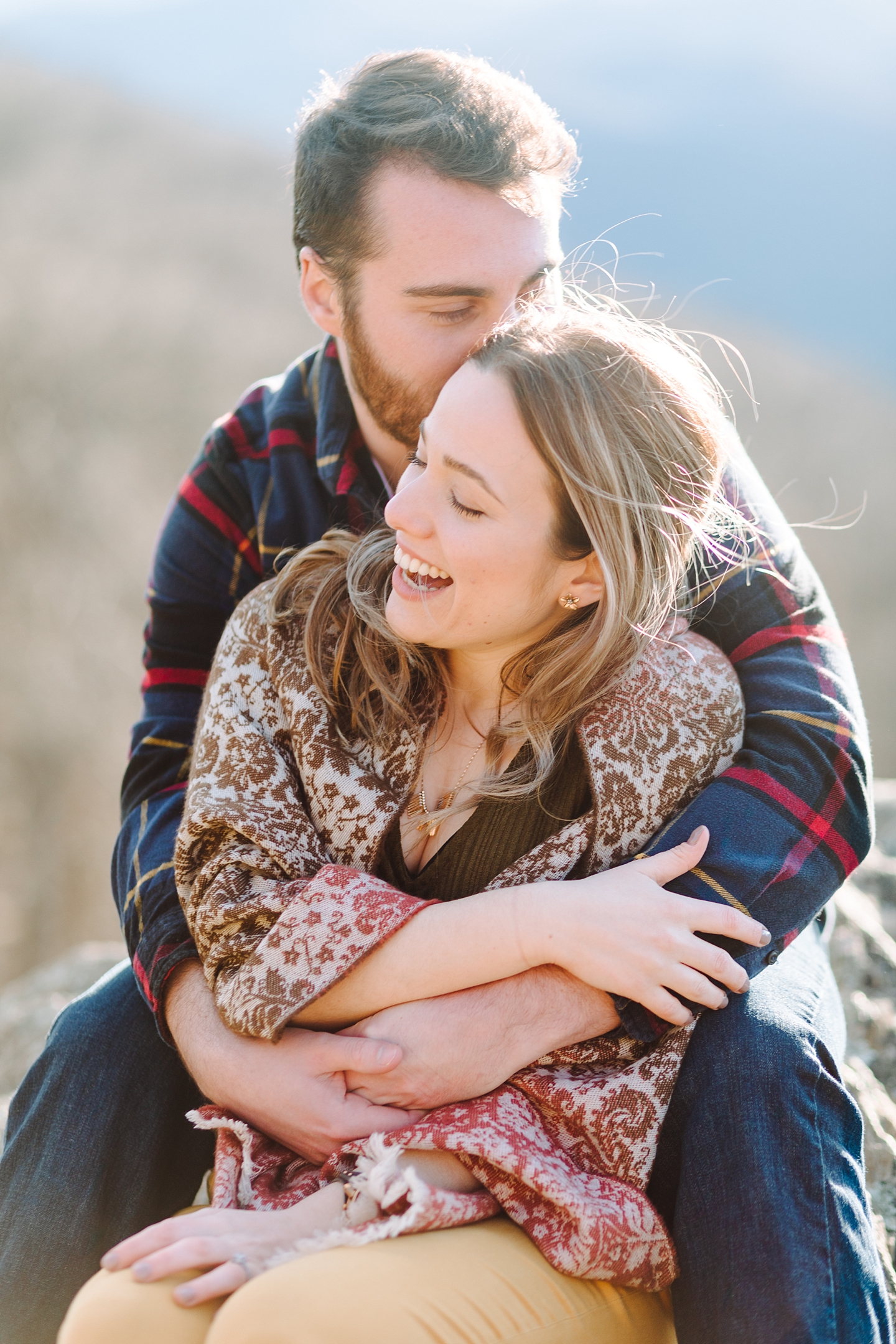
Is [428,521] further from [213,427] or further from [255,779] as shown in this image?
[213,427]

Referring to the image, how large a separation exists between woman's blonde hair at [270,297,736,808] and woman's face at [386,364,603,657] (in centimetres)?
3

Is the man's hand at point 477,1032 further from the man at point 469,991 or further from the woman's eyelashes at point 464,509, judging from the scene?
the woman's eyelashes at point 464,509

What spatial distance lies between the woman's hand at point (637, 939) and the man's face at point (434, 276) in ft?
3.65

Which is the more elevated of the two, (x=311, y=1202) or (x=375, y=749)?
(x=375, y=749)

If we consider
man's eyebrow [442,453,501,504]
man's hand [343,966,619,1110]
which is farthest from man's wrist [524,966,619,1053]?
man's eyebrow [442,453,501,504]

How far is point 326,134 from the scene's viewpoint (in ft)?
7.74

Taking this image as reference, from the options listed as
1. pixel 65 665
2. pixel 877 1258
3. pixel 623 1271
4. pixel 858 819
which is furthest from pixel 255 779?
pixel 65 665

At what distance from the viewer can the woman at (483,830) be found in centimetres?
137

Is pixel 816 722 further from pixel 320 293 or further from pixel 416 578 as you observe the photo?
pixel 320 293

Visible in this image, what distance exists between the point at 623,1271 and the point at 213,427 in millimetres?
1969

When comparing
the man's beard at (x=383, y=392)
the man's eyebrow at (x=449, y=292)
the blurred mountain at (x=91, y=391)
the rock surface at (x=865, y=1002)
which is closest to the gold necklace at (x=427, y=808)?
the man's beard at (x=383, y=392)

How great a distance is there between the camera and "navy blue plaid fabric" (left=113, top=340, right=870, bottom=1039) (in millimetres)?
1680

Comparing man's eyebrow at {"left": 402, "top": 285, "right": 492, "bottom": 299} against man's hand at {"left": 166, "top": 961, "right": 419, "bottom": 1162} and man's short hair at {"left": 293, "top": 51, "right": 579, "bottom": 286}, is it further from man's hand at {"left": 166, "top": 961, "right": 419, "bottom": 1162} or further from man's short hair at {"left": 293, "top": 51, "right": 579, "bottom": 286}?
man's hand at {"left": 166, "top": 961, "right": 419, "bottom": 1162}

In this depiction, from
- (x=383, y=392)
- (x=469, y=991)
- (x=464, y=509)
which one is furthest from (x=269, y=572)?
(x=469, y=991)
